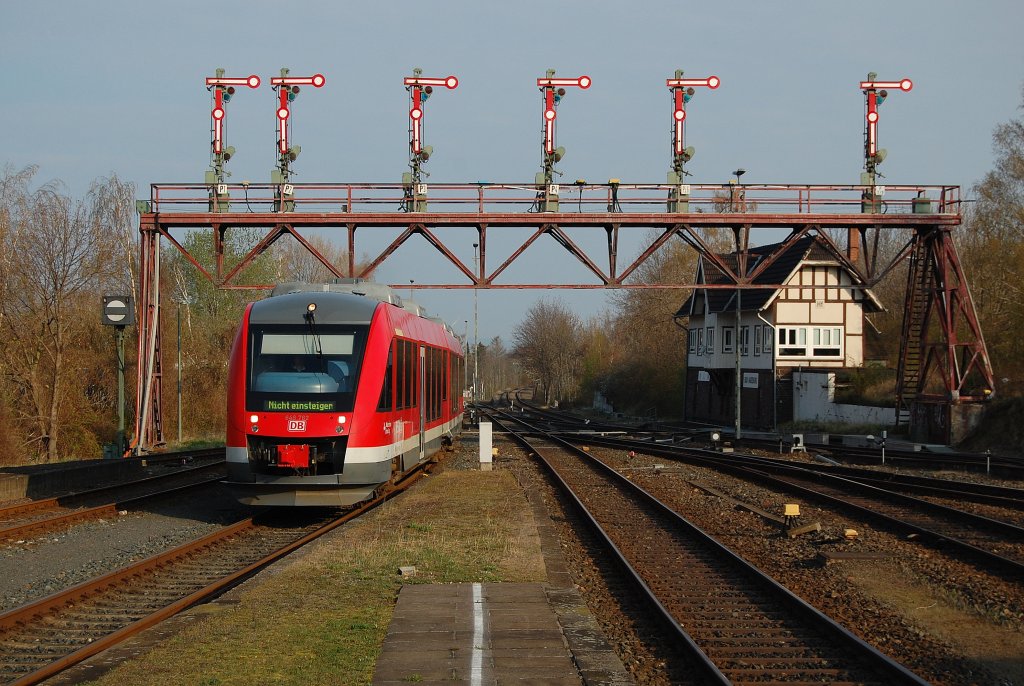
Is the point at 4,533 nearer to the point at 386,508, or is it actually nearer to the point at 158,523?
the point at 158,523

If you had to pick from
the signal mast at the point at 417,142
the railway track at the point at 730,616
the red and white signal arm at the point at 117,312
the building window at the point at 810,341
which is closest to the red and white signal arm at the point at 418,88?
the signal mast at the point at 417,142

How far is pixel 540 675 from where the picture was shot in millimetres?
6219

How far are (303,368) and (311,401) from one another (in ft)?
1.76

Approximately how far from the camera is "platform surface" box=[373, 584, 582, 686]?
620 centimetres

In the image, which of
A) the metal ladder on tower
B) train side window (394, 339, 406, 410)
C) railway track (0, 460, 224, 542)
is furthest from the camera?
the metal ladder on tower

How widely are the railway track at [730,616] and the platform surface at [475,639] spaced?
106 centimetres

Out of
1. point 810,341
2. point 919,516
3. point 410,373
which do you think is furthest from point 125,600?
point 810,341

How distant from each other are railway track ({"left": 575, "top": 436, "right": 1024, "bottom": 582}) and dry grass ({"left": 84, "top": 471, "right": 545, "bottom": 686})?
5060 mm

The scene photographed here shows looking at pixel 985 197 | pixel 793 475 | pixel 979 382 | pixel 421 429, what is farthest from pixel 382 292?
pixel 985 197

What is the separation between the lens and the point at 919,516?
14.7 metres

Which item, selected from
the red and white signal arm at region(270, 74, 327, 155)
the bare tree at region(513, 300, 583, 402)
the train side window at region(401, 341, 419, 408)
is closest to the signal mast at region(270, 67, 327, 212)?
the red and white signal arm at region(270, 74, 327, 155)

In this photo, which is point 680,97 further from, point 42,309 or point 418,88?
point 42,309

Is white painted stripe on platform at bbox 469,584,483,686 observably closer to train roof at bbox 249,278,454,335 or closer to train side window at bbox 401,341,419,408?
train roof at bbox 249,278,454,335

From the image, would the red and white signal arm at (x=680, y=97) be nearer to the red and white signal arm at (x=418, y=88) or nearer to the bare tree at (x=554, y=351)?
the red and white signal arm at (x=418, y=88)
